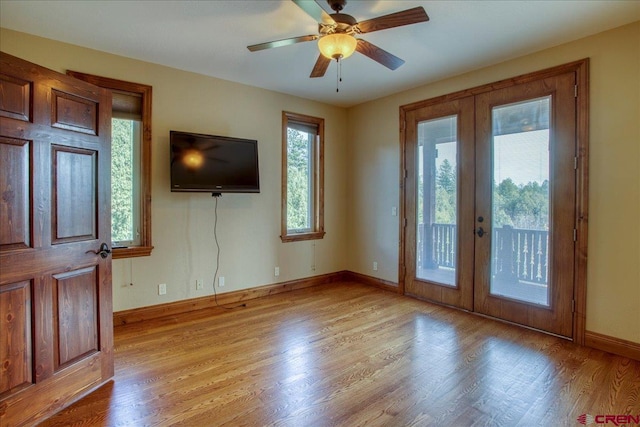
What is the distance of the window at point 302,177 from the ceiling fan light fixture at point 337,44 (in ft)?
7.51

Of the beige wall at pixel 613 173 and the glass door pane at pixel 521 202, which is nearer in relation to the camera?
the beige wall at pixel 613 173

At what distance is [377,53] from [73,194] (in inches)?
92.4

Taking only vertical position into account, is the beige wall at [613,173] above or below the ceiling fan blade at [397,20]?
below

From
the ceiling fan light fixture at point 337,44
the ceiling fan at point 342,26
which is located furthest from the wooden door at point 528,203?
the ceiling fan light fixture at point 337,44

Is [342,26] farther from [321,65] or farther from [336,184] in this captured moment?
[336,184]

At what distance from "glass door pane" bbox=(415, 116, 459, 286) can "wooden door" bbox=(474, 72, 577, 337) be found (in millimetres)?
326

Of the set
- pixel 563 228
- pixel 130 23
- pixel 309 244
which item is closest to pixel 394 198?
pixel 309 244

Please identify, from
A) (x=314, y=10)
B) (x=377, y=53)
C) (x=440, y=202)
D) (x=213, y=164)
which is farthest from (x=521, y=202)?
(x=213, y=164)

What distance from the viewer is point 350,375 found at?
7.98 ft

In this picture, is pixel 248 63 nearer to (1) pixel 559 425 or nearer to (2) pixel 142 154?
(2) pixel 142 154

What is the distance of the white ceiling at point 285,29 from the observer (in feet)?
8.07

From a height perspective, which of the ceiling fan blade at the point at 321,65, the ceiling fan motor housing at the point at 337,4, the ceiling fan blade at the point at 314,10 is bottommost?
the ceiling fan blade at the point at 321,65

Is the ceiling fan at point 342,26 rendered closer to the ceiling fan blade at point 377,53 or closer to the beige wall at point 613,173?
the ceiling fan blade at point 377,53

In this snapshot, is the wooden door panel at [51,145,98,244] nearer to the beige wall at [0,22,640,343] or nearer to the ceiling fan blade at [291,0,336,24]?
the beige wall at [0,22,640,343]
